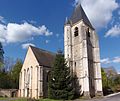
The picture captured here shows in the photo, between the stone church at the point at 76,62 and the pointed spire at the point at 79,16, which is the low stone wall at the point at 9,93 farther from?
the pointed spire at the point at 79,16

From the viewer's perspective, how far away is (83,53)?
124ft

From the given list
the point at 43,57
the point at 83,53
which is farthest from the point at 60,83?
the point at 43,57

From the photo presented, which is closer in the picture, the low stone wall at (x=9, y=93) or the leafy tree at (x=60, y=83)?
the leafy tree at (x=60, y=83)

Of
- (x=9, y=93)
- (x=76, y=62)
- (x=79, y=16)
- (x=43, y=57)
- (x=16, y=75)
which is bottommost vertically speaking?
(x=9, y=93)

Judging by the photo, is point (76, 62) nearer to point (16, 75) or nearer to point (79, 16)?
point (79, 16)

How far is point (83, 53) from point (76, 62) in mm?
2803

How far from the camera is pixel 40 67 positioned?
121 ft

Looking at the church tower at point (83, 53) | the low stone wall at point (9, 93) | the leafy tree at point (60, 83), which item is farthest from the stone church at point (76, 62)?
the leafy tree at point (60, 83)

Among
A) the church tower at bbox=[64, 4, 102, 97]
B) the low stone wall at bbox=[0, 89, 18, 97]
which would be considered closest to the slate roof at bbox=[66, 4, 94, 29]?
the church tower at bbox=[64, 4, 102, 97]

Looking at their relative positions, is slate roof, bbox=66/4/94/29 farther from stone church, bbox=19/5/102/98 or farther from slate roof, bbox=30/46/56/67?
slate roof, bbox=30/46/56/67

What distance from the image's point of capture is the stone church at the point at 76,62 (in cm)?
3662

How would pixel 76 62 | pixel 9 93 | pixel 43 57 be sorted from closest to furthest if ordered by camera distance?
pixel 76 62, pixel 43 57, pixel 9 93

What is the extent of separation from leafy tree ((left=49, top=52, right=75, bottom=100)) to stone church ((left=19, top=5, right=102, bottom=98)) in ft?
16.0

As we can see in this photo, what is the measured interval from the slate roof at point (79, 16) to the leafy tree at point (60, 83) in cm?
1276
